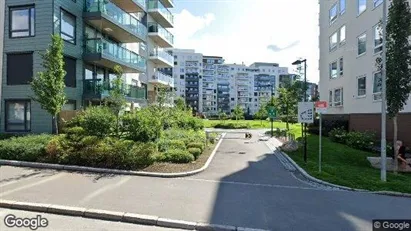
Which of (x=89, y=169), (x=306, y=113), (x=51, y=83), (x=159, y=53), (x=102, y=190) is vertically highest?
(x=159, y=53)

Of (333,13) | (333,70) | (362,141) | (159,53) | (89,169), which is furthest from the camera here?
(159,53)

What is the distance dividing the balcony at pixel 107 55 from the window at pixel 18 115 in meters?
4.77

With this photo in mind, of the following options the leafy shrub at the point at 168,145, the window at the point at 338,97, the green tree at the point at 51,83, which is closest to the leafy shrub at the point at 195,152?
the leafy shrub at the point at 168,145

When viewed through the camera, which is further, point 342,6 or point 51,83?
point 342,6

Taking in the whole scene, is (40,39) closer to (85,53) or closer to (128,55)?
(85,53)

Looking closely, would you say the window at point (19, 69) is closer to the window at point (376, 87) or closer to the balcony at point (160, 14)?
the balcony at point (160, 14)

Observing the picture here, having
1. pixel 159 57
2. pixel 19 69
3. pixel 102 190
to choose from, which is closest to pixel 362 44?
pixel 159 57

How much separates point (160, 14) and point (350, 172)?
30.6 metres

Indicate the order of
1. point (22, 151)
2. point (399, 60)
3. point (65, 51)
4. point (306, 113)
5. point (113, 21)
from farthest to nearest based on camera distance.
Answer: point (113, 21), point (65, 51), point (399, 60), point (306, 113), point (22, 151)

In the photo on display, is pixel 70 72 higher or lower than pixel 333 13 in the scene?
lower

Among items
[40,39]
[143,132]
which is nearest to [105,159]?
[143,132]

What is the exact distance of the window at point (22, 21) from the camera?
18734mm

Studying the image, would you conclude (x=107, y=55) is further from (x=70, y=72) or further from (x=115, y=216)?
(x=115, y=216)

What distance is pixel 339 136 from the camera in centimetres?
2338
